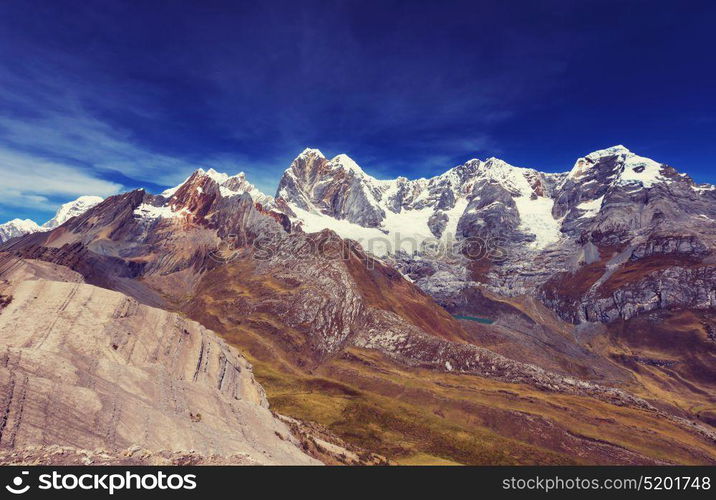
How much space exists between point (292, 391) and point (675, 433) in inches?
3796

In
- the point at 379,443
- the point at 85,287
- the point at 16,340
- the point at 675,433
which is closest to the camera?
the point at 16,340

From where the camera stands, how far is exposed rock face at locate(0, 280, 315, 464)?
2953 cm

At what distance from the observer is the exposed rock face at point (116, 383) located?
29.5m

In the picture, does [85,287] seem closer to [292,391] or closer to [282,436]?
[282,436]

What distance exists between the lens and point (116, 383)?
132 ft

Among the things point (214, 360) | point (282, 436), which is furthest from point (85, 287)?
point (282, 436)

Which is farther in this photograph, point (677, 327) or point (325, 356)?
point (677, 327)

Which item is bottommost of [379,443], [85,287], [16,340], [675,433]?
[379,443]

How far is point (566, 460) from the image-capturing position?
79.5 metres
